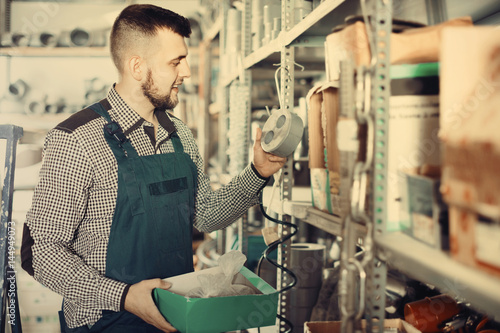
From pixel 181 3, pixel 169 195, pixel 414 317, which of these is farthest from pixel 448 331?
pixel 181 3

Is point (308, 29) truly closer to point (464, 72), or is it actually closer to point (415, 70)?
point (415, 70)

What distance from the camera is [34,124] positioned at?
410 cm

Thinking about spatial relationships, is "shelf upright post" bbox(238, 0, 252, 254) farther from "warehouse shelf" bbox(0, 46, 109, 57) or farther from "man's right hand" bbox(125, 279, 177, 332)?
"warehouse shelf" bbox(0, 46, 109, 57)

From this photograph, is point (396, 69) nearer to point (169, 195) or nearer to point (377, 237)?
point (377, 237)

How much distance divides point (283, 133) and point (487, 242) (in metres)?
0.83

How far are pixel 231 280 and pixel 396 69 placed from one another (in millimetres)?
831

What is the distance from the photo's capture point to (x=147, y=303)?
4.01ft

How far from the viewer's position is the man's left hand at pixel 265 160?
4.98 ft

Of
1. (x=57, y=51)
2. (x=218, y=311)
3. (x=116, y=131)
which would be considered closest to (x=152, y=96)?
(x=116, y=131)

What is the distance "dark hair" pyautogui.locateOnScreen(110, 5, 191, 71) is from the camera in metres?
1.69

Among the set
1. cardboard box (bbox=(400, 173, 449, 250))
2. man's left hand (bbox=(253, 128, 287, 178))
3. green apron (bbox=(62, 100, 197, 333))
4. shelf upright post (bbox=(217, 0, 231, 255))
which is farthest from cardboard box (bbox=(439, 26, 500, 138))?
shelf upright post (bbox=(217, 0, 231, 255))

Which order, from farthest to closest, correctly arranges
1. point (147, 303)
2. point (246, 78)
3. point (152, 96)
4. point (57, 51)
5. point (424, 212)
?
point (57, 51), point (246, 78), point (152, 96), point (147, 303), point (424, 212)

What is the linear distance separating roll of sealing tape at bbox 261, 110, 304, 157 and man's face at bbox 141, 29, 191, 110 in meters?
0.50

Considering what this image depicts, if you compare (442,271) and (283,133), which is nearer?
(442,271)
